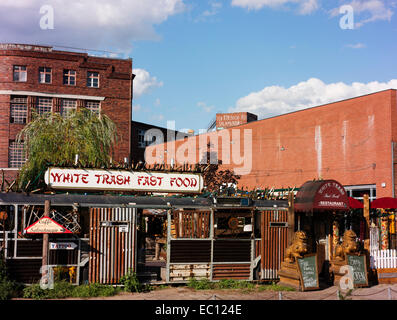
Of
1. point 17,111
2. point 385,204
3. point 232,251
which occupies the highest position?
point 17,111

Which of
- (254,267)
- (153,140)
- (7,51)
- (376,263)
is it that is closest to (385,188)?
(376,263)

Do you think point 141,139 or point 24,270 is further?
point 141,139

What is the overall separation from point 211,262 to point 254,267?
5.24 ft

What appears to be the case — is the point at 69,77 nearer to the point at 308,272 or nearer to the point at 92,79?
the point at 92,79

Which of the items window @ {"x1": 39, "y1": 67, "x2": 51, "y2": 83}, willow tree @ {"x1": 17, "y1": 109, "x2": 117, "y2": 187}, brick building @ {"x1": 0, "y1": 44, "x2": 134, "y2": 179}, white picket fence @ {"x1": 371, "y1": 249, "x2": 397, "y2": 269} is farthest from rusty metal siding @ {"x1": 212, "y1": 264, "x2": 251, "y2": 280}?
window @ {"x1": 39, "y1": 67, "x2": 51, "y2": 83}

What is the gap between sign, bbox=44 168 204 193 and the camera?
14945 millimetres

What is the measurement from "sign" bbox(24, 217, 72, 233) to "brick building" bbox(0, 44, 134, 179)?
31.4m

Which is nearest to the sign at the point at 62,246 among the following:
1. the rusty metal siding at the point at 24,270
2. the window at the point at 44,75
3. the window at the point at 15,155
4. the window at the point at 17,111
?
the rusty metal siding at the point at 24,270

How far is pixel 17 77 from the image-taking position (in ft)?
156

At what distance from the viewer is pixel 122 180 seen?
15.7 meters

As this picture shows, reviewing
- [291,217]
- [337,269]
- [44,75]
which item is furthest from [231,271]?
[44,75]

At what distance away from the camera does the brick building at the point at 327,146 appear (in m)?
34.7

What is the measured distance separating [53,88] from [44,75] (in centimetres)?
173

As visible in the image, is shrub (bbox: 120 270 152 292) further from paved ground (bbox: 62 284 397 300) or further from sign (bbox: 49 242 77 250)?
sign (bbox: 49 242 77 250)
